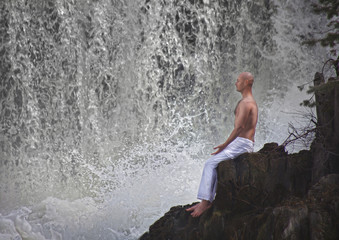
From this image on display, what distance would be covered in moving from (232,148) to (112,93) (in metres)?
4.56

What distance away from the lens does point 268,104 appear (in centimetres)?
861

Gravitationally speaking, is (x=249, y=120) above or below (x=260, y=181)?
above

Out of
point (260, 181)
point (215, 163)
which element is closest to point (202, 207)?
point (215, 163)

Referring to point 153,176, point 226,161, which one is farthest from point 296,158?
point 153,176

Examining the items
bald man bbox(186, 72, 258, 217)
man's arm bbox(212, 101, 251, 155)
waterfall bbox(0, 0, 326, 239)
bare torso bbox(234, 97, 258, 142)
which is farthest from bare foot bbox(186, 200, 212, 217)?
waterfall bbox(0, 0, 326, 239)

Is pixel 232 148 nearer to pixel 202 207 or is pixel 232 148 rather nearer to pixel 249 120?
pixel 249 120

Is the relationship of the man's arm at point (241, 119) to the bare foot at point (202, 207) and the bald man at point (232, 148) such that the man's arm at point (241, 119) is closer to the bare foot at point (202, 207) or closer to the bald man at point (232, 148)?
the bald man at point (232, 148)

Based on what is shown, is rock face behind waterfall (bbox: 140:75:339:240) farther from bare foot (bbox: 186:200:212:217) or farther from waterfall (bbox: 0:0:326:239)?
waterfall (bbox: 0:0:326:239)

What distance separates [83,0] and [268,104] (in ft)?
12.1

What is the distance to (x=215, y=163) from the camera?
3.78 m

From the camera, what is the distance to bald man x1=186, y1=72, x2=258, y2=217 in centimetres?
375

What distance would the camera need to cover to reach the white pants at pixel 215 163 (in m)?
3.74

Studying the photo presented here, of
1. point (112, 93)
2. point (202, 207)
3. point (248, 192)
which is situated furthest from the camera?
point (112, 93)

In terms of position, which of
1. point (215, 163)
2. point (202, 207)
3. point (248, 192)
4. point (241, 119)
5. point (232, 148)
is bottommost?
point (202, 207)
